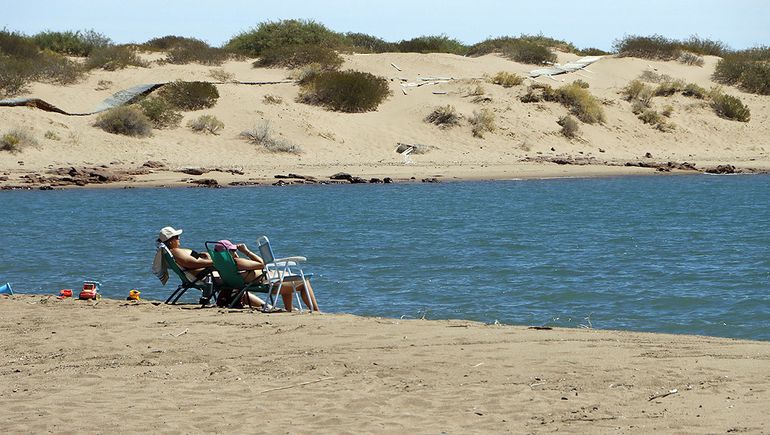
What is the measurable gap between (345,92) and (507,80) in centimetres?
716

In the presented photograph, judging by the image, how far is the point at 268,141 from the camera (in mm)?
35281

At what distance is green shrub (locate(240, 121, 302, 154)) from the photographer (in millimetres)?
35062

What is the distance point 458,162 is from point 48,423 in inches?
1115

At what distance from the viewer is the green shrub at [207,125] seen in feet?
119

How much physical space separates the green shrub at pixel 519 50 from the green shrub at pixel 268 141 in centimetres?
1939

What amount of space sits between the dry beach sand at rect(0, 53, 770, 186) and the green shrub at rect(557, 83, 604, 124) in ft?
1.40

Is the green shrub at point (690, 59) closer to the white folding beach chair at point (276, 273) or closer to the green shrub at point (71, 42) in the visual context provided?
the green shrub at point (71, 42)

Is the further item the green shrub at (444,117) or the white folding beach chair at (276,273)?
the green shrub at (444,117)

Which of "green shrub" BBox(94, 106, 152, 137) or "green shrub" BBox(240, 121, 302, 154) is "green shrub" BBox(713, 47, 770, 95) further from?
"green shrub" BBox(94, 106, 152, 137)

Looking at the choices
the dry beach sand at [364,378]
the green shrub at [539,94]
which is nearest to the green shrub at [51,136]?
the green shrub at [539,94]

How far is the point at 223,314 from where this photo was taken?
10.9 m

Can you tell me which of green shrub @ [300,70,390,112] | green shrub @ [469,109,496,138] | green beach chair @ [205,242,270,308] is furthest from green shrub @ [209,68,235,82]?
green beach chair @ [205,242,270,308]

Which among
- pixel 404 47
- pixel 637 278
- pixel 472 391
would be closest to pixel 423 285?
pixel 637 278

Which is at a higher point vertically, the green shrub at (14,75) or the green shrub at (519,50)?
the green shrub at (519,50)
